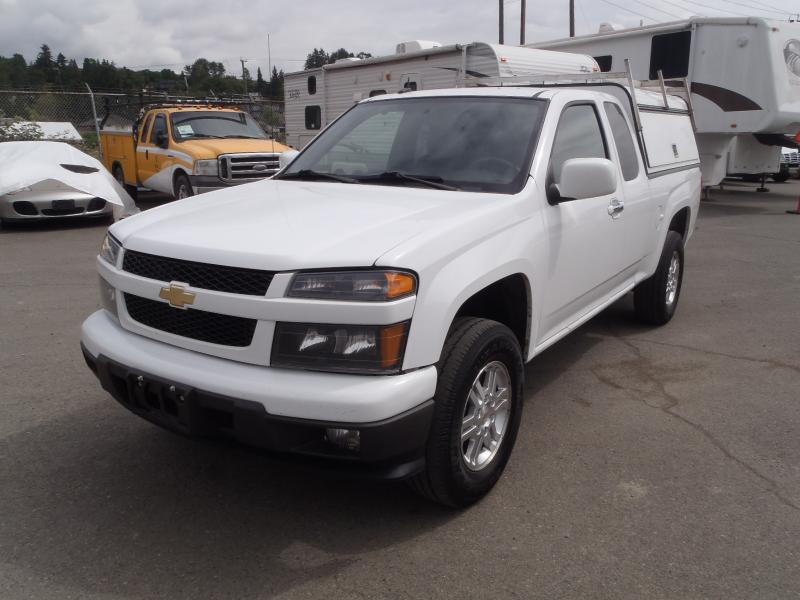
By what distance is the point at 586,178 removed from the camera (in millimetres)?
3408

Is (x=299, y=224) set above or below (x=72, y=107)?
below

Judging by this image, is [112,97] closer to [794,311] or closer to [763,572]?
[794,311]

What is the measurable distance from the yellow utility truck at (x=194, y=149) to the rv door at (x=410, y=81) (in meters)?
2.62

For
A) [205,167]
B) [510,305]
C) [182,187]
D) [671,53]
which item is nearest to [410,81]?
[205,167]

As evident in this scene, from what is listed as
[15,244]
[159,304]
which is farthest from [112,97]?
[159,304]

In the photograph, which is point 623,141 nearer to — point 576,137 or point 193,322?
point 576,137

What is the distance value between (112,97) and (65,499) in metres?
16.5

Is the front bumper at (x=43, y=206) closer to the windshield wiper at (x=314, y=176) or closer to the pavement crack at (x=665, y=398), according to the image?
the windshield wiper at (x=314, y=176)

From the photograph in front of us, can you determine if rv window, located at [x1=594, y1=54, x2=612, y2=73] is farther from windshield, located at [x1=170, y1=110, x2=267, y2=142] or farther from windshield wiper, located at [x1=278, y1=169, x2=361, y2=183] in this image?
windshield wiper, located at [x1=278, y1=169, x2=361, y2=183]

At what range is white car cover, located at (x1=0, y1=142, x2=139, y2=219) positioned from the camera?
1055cm

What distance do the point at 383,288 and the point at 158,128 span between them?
11.2 m

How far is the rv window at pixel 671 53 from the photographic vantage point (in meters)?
13.6

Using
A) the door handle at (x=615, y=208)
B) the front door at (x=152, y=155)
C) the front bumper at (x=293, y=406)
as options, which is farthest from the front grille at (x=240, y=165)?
the front bumper at (x=293, y=406)

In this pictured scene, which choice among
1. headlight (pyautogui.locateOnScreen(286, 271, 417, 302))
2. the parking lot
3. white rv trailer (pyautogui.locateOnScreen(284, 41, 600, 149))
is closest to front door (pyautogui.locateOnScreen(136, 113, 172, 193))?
white rv trailer (pyautogui.locateOnScreen(284, 41, 600, 149))
